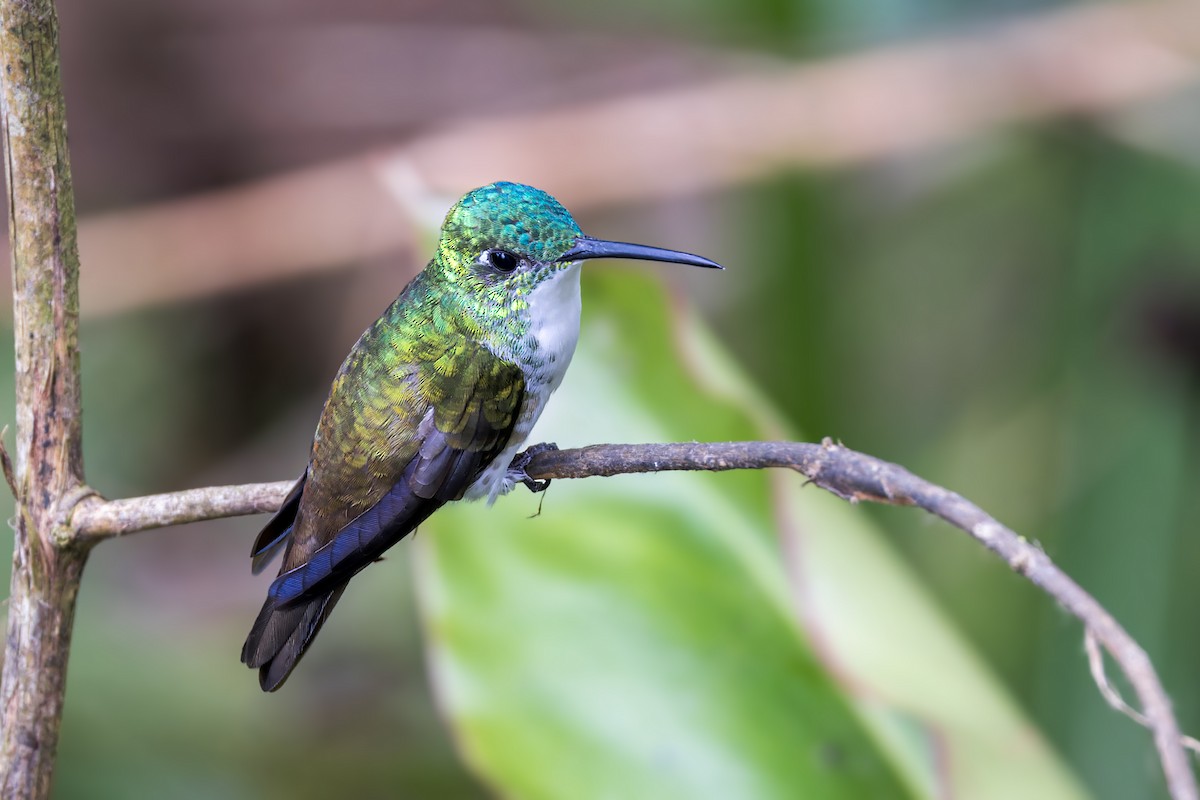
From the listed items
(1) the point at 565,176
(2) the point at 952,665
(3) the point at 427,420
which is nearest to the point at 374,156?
(1) the point at 565,176

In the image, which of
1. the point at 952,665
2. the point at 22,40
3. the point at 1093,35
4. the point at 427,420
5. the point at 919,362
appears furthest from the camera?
the point at 919,362

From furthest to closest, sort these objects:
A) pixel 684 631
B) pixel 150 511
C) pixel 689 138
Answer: pixel 689 138
pixel 684 631
pixel 150 511

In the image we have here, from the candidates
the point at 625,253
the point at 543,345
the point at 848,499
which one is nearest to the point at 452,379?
the point at 543,345

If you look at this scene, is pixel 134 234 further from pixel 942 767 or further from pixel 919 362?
pixel 942 767

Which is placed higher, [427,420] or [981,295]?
[427,420]

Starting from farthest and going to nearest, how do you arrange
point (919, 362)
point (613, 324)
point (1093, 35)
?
point (919, 362) → point (1093, 35) → point (613, 324)

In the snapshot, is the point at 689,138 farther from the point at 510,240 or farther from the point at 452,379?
the point at 452,379
